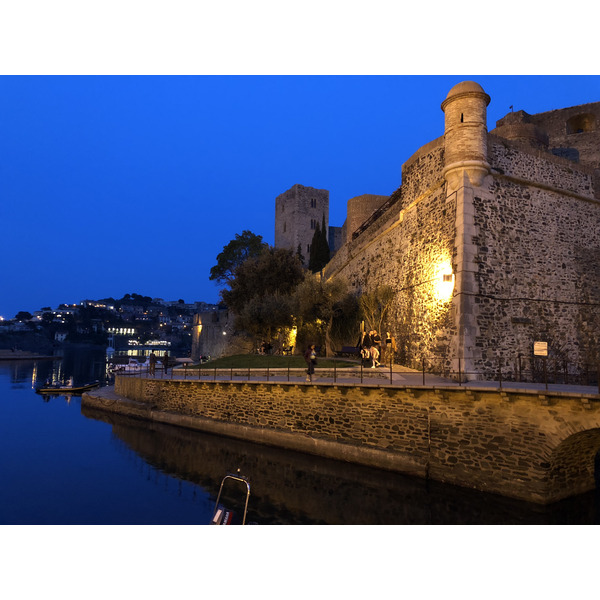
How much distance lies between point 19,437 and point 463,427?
18.5 metres

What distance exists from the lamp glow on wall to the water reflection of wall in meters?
6.36

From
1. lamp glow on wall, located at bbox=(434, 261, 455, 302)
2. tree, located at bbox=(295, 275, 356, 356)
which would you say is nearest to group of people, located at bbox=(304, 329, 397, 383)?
lamp glow on wall, located at bbox=(434, 261, 455, 302)

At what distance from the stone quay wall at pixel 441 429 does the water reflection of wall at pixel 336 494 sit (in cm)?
39

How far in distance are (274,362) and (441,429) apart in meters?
10.4

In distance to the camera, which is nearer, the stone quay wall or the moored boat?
the stone quay wall

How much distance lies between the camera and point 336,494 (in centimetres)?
1106

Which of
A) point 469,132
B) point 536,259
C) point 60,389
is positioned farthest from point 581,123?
point 60,389

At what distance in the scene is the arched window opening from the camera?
25.4 metres

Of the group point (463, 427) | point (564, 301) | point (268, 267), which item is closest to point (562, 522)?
point (463, 427)

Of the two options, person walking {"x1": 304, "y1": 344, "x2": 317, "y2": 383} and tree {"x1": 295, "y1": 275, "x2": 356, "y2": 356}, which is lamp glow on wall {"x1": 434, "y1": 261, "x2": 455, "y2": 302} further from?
tree {"x1": 295, "y1": 275, "x2": 356, "y2": 356}

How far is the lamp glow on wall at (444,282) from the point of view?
14.6 metres

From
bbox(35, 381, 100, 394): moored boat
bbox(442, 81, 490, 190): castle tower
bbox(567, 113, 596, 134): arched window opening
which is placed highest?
bbox(567, 113, 596, 134): arched window opening

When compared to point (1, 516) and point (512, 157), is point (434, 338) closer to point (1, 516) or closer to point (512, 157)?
point (512, 157)

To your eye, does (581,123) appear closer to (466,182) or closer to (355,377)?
(466,182)
